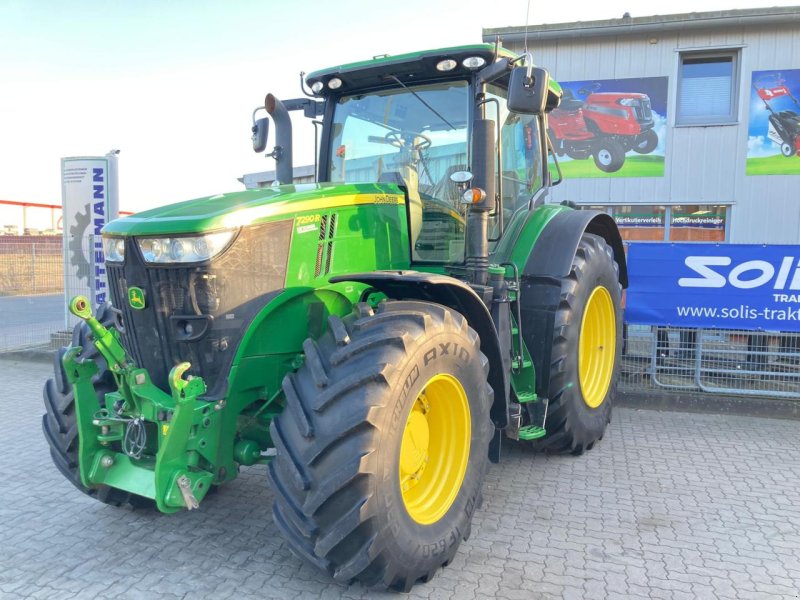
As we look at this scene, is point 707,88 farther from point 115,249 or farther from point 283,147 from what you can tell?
point 115,249

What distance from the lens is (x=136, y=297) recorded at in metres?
3.04

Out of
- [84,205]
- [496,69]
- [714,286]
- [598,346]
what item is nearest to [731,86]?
[714,286]

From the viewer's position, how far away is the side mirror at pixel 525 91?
3.29 m

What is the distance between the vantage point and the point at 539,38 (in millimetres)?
9867

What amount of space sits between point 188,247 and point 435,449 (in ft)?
5.12

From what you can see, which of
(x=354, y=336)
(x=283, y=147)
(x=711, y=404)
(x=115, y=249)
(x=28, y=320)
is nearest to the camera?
(x=354, y=336)

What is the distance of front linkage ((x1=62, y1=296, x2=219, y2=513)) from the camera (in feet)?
9.20

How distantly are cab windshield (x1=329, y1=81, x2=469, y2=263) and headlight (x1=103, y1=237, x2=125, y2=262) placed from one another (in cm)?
159

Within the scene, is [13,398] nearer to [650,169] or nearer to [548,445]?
[548,445]

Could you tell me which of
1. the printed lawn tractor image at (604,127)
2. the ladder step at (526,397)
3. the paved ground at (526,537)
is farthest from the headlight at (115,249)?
the printed lawn tractor image at (604,127)

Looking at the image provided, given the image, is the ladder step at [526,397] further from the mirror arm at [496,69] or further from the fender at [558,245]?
the mirror arm at [496,69]

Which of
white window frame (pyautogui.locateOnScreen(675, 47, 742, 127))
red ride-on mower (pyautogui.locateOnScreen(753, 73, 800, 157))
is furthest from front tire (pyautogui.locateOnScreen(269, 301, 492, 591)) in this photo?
red ride-on mower (pyautogui.locateOnScreen(753, 73, 800, 157))

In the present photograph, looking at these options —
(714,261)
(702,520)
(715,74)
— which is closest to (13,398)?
(702,520)

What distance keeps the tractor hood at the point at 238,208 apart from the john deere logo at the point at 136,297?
0.26 meters
